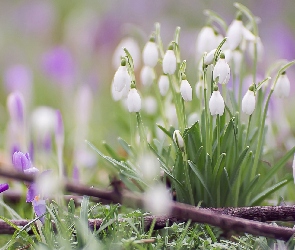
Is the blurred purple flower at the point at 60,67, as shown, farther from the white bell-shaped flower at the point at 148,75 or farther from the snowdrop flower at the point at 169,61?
the snowdrop flower at the point at 169,61

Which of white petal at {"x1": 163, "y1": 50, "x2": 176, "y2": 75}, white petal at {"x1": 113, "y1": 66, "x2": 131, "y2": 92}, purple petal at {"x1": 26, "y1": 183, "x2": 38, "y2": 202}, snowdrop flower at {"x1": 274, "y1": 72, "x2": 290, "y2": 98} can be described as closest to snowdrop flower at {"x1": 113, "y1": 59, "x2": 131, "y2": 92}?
white petal at {"x1": 113, "y1": 66, "x2": 131, "y2": 92}

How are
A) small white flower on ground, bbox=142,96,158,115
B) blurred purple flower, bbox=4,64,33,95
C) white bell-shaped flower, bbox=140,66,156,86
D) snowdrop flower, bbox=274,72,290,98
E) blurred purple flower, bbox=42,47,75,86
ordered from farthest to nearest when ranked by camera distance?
blurred purple flower, bbox=42,47,75,86
blurred purple flower, bbox=4,64,33,95
small white flower on ground, bbox=142,96,158,115
white bell-shaped flower, bbox=140,66,156,86
snowdrop flower, bbox=274,72,290,98

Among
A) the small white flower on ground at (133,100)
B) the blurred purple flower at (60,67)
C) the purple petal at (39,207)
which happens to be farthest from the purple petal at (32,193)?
the blurred purple flower at (60,67)

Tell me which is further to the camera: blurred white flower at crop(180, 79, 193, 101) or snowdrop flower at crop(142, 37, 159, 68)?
snowdrop flower at crop(142, 37, 159, 68)

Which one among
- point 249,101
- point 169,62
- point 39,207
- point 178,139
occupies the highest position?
point 169,62

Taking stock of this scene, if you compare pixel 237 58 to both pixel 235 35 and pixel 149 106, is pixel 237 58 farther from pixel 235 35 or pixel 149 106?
pixel 149 106

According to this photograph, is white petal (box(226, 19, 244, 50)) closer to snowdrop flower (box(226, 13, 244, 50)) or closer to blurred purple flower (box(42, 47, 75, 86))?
snowdrop flower (box(226, 13, 244, 50))

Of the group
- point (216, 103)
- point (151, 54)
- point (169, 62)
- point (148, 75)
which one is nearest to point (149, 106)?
point (148, 75)
